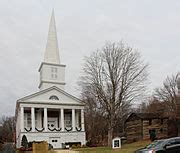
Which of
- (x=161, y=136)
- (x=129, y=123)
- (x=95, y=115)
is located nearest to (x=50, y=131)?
(x=95, y=115)

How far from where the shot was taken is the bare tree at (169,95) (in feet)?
177

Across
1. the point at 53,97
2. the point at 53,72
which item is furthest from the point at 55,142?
the point at 53,72

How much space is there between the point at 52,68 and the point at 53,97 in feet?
21.5

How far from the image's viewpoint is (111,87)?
5066 centimetres

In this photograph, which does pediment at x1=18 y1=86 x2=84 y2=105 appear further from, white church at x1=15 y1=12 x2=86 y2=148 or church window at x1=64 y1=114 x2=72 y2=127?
church window at x1=64 y1=114 x2=72 y2=127

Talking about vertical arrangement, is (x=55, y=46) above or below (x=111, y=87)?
above

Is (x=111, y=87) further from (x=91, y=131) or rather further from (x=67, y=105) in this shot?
(x=91, y=131)

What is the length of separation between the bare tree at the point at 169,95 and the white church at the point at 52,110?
13.4 m

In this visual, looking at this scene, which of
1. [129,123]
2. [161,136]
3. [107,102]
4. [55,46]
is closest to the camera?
[107,102]

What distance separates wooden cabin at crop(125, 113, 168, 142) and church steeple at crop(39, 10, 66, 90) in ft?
50.5

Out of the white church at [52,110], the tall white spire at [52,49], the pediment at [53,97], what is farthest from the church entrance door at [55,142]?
the tall white spire at [52,49]

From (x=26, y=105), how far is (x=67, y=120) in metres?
9.96

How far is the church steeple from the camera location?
63.3 metres

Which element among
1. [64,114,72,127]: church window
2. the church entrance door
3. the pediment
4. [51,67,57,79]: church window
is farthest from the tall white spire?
the church entrance door
